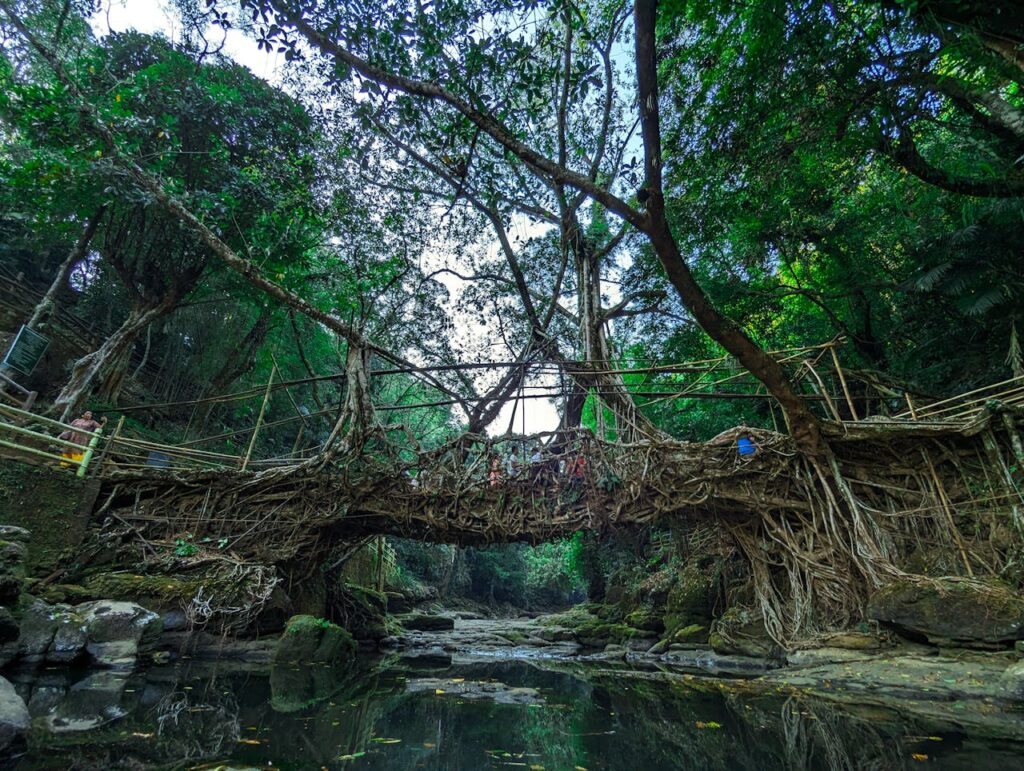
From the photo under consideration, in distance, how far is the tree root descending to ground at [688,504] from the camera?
546cm

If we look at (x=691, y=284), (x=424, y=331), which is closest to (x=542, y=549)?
(x=424, y=331)

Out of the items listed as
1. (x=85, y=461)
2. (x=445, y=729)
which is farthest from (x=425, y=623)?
(x=445, y=729)

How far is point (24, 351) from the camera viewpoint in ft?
27.2

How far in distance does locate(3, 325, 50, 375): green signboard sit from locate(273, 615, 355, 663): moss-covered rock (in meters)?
6.73

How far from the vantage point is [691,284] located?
4496 millimetres

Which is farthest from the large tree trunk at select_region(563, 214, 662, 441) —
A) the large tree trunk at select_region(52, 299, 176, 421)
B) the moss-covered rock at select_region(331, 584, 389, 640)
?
the large tree trunk at select_region(52, 299, 176, 421)

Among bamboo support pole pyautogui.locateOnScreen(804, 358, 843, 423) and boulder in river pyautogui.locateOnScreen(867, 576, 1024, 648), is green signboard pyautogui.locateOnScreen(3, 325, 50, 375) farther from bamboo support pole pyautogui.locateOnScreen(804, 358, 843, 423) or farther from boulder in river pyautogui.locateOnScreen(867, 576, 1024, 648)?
boulder in river pyautogui.locateOnScreen(867, 576, 1024, 648)

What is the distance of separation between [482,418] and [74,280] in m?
12.1

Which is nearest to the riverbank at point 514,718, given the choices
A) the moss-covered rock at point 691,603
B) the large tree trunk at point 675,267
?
the large tree trunk at point 675,267

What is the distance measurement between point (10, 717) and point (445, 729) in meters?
1.99

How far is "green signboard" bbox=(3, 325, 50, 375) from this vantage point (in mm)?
8086

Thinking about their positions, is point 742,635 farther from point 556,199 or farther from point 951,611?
point 556,199

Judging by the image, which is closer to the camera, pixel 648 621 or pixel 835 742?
pixel 835 742

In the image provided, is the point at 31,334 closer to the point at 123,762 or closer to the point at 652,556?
the point at 123,762
